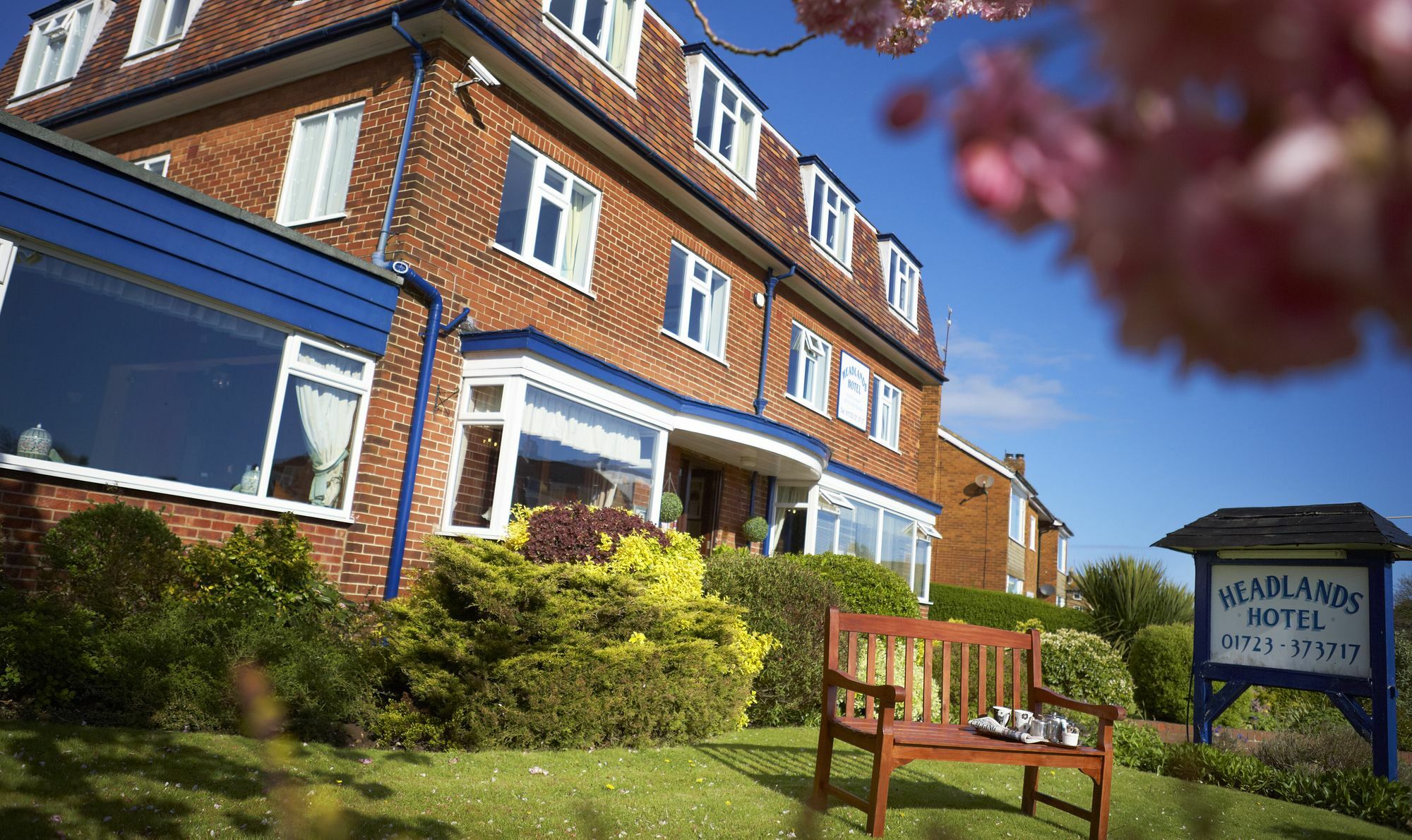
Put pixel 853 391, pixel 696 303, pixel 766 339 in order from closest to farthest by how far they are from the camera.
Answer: pixel 696 303, pixel 766 339, pixel 853 391

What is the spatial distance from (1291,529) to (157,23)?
15342 mm

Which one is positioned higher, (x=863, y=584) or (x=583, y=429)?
(x=583, y=429)

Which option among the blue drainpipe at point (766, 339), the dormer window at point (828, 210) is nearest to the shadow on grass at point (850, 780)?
the blue drainpipe at point (766, 339)

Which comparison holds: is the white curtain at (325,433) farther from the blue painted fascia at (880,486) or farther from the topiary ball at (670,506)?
the blue painted fascia at (880,486)

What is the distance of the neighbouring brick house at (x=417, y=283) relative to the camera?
7.29 m

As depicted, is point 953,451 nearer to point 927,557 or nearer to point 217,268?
point 927,557

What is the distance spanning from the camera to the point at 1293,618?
26.3 ft

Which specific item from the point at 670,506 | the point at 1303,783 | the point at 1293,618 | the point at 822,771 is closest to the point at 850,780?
the point at 822,771

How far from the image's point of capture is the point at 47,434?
678 centimetres

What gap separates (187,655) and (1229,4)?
20.9ft

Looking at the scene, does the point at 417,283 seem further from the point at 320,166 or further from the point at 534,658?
the point at 534,658

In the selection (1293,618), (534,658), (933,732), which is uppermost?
(1293,618)

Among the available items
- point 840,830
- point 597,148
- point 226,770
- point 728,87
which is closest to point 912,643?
point 840,830

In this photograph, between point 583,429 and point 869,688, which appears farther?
point 583,429
